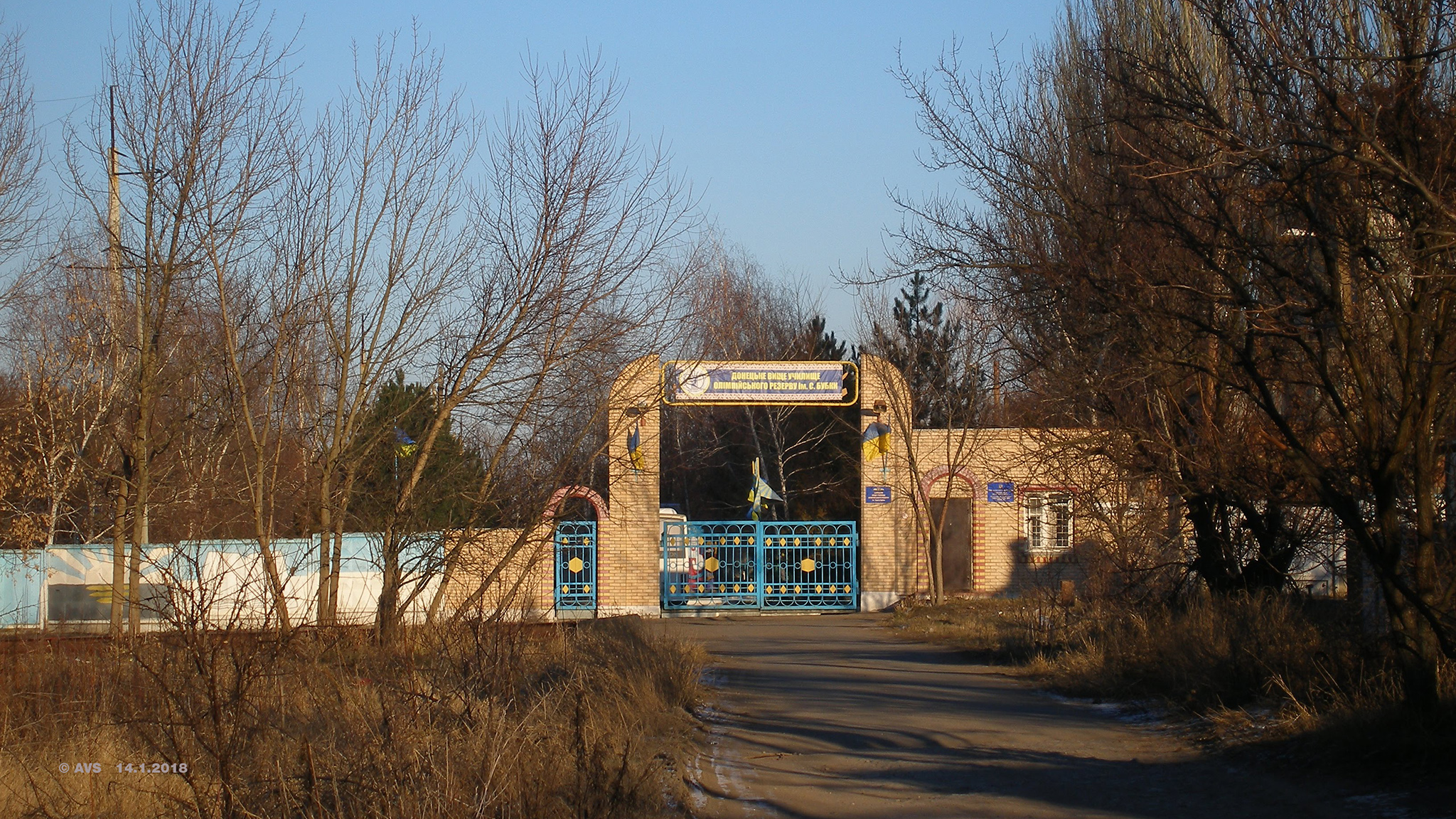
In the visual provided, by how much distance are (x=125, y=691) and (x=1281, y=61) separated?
28.2 feet

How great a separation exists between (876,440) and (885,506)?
1.26m

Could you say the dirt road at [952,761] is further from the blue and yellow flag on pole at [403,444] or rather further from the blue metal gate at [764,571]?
the blue metal gate at [764,571]

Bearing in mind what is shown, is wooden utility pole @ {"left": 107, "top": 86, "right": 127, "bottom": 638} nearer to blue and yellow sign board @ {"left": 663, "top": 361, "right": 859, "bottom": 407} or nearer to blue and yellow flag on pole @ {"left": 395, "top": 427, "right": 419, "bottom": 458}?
blue and yellow flag on pole @ {"left": 395, "top": 427, "right": 419, "bottom": 458}

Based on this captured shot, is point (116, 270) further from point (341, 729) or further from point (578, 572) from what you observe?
point (578, 572)

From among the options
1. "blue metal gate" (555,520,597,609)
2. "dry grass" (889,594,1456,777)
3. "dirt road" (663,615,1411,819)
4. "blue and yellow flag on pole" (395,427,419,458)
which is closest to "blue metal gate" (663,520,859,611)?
"blue metal gate" (555,520,597,609)

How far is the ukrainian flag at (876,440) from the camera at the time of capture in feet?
68.9

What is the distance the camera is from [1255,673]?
27.3 ft

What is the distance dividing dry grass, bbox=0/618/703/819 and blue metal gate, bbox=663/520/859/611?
11.5 metres

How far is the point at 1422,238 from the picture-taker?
6.14 m

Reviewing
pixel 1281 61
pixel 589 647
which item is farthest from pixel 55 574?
pixel 1281 61

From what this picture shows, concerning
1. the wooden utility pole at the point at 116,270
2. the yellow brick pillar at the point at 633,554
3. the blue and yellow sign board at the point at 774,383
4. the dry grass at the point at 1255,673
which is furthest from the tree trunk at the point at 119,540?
the blue and yellow sign board at the point at 774,383

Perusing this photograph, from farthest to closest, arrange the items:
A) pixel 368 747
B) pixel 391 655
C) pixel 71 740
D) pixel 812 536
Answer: pixel 812 536
pixel 391 655
pixel 71 740
pixel 368 747

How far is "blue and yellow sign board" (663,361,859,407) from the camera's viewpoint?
19922 millimetres

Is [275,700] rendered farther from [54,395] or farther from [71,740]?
[54,395]
